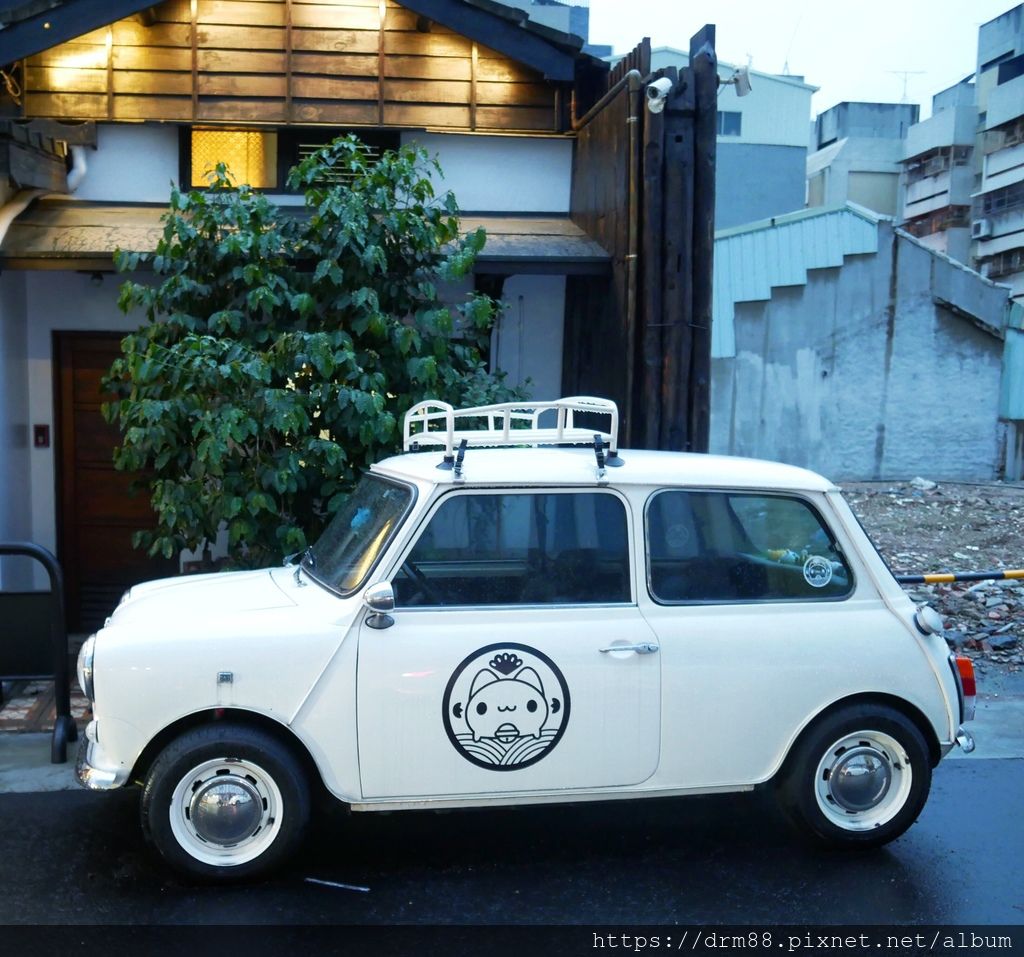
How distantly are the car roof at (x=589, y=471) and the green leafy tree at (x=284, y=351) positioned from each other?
170cm

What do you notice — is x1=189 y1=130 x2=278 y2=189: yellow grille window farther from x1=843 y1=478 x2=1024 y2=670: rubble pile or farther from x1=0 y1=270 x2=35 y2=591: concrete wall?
x1=843 y1=478 x2=1024 y2=670: rubble pile

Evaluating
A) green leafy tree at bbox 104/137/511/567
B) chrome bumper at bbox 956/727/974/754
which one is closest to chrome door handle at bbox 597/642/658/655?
chrome bumper at bbox 956/727/974/754

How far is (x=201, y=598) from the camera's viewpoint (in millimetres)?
4773

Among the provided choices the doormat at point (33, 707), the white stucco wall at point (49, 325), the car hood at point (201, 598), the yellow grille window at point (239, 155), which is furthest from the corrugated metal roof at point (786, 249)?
the car hood at point (201, 598)

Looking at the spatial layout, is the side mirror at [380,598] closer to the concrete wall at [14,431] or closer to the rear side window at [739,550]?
the rear side window at [739,550]

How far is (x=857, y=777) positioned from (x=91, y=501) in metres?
6.30

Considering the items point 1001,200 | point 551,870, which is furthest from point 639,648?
point 1001,200

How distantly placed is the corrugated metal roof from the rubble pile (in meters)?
3.96

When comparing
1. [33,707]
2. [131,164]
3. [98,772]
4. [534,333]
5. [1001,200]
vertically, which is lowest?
[33,707]

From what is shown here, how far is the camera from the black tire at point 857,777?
4723 mm

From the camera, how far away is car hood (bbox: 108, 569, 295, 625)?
4.57m

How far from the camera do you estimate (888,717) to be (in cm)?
474

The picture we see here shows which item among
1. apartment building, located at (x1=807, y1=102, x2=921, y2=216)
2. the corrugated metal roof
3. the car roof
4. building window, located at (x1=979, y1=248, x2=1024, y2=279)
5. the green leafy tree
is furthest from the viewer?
apartment building, located at (x1=807, y1=102, x2=921, y2=216)

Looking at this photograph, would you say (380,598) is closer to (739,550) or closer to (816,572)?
(739,550)
